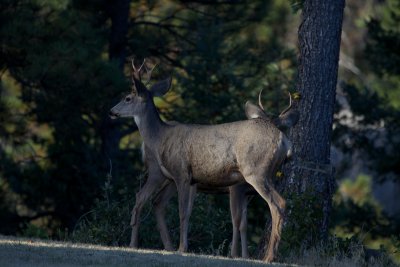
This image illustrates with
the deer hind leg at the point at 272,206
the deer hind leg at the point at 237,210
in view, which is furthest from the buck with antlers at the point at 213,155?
the deer hind leg at the point at 237,210

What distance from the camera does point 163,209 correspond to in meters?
15.3

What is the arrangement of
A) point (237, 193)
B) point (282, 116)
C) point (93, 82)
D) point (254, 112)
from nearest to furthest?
point (282, 116) → point (237, 193) → point (254, 112) → point (93, 82)

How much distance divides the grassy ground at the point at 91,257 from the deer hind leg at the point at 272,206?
54 centimetres

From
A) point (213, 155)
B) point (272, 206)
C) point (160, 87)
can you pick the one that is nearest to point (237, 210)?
point (213, 155)

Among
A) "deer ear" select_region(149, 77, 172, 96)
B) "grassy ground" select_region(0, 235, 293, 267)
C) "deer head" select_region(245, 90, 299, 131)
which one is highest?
"deer ear" select_region(149, 77, 172, 96)

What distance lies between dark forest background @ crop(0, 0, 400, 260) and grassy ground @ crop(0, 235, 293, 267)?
322 inches

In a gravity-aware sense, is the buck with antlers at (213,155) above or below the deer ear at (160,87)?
below

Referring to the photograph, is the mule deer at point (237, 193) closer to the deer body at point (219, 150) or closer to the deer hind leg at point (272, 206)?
the deer body at point (219, 150)

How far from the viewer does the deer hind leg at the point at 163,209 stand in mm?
15125

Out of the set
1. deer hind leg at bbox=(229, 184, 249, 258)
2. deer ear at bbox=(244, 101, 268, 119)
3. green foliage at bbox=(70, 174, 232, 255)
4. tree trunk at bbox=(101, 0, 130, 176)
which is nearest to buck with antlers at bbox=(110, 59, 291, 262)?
deer hind leg at bbox=(229, 184, 249, 258)

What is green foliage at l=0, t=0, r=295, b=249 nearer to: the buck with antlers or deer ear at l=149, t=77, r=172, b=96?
deer ear at l=149, t=77, r=172, b=96

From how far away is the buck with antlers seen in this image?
13.7 meters

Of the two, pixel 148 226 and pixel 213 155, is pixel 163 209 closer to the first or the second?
pixel 213 155

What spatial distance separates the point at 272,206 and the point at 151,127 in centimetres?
236
